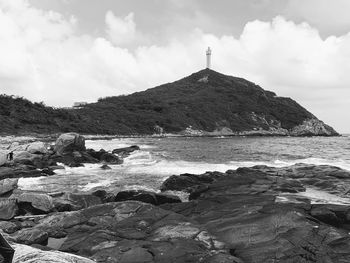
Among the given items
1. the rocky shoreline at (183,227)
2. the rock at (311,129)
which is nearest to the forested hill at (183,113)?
the rock at (311,129)

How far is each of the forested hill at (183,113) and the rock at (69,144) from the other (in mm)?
47316

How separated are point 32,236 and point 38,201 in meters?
4.65

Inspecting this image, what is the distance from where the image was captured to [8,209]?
640 inches

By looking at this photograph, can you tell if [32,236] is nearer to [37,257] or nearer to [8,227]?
[8,227]

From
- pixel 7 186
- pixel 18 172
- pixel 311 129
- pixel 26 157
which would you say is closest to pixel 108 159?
pixel 26 157

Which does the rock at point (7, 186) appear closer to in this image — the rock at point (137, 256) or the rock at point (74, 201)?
the rock at point (74, 201)

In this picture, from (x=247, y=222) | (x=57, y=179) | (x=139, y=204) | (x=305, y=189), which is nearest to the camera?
(x=247, y=222)

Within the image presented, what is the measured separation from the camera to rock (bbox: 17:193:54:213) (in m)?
17.0

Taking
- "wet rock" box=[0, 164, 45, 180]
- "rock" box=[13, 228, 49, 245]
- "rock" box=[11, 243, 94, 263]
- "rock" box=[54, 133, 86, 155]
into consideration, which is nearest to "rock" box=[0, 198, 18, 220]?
"rock" box=[13, 228, 49, 245]

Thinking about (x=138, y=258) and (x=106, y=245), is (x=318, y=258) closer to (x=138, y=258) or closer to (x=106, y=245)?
(x=138, y=258)

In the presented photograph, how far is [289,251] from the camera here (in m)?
10.5

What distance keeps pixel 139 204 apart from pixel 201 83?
7209 inches

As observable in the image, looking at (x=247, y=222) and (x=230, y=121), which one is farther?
(x=230, y=121)

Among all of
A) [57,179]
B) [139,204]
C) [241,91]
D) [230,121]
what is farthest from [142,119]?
[139,204]
